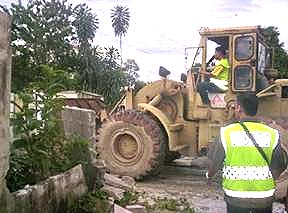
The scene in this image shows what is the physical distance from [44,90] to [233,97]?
5262 mm

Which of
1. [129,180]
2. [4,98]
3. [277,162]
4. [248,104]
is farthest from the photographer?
[129,180]

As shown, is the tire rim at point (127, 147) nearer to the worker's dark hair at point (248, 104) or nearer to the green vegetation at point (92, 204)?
the green vegetation at point (92, 204)

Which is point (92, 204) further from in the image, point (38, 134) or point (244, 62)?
point (244, 62)

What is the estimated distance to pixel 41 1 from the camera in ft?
119

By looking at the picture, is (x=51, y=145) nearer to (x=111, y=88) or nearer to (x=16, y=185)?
(x=16, y=185)

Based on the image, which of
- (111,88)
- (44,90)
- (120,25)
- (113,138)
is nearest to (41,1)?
(111,88)

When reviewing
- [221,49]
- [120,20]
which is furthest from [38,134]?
[120,20]

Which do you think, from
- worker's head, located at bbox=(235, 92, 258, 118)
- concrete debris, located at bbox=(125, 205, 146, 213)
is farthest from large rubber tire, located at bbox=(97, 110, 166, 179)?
worker's head, located at bbox=(235, 92, 258, 118)

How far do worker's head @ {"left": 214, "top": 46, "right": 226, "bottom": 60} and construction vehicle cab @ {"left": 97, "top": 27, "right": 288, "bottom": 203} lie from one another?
115mm

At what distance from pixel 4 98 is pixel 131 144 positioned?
6796 mm

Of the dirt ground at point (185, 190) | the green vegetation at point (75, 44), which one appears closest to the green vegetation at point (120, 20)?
the green vegetation at point (75, 44)

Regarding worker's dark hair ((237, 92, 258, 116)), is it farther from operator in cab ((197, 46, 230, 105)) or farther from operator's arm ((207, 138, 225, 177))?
operator in cab ((197, 46, 230, 105))

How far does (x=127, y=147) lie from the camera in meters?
10.9

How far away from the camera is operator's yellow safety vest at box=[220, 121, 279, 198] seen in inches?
164
